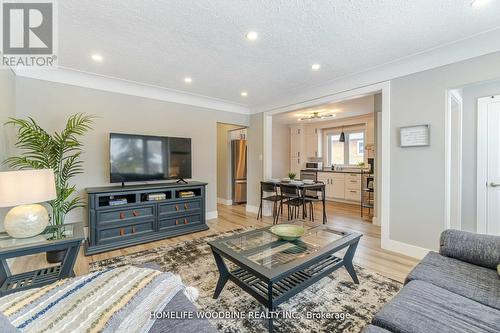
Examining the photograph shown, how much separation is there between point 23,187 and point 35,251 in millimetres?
476

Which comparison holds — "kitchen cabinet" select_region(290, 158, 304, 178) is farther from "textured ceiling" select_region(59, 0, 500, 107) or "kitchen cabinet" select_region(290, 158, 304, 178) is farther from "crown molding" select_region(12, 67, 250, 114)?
"textured ceiling" select_region(59, 0, 500, 107)

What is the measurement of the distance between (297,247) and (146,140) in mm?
2788

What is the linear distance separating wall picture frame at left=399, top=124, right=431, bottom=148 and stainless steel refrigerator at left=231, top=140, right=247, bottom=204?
12.6ft

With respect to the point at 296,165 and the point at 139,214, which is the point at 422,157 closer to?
the point at 139,214

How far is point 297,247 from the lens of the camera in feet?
6.31

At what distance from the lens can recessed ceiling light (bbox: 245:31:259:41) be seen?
84.6 inches

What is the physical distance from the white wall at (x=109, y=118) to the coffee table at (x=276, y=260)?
2503 millimetres

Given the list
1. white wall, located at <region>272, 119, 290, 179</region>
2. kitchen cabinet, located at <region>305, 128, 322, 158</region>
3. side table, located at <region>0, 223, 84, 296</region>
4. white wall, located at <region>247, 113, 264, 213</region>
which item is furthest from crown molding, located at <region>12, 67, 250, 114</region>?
kitchen cabinet, located at <region>305, 128, 322, 158</region>

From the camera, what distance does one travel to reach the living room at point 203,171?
1.18m

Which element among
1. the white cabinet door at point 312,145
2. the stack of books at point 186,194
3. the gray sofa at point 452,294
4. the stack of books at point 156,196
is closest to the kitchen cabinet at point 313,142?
the white cabinet door at point 312,145

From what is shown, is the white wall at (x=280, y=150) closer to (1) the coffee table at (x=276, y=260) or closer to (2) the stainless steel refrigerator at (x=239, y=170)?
(2) the stainless steel refrigerator at (x=239, y=170)

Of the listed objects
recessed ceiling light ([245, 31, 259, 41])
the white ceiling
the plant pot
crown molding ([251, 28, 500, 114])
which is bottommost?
the plant pot

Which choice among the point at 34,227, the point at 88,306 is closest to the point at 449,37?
the point at 88,306

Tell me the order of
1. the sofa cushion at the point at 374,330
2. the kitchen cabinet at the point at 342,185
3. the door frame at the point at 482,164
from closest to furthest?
1. the sofa cushion at the point at 374,330
2. the door frame at the point at 482,164
3. the kitchen cabinet at the point at 342,185
